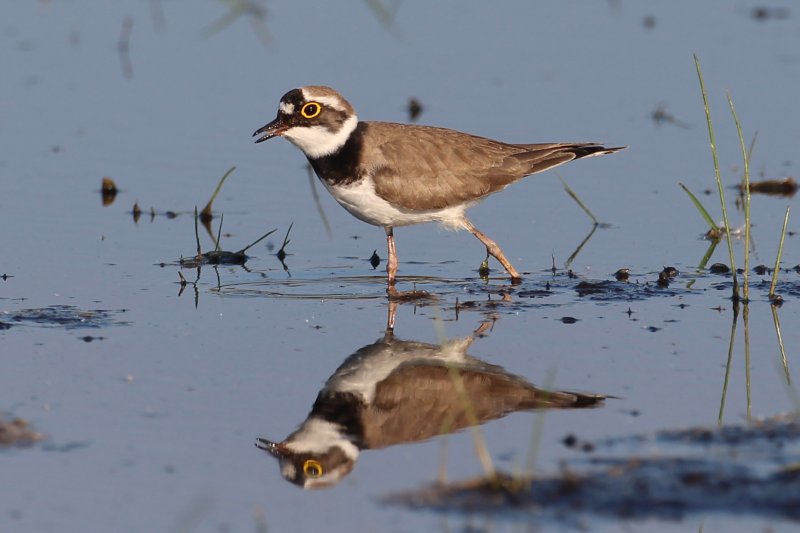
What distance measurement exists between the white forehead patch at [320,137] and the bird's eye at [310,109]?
53 mm

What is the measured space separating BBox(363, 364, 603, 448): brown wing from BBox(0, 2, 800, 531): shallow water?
0.15 metres

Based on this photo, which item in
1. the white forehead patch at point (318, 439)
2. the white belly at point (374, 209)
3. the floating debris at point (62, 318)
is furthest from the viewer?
the white belly at point (374, 209)

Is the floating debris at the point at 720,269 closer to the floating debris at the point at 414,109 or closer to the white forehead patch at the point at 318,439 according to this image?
the white forehead patch at the point at 318,439

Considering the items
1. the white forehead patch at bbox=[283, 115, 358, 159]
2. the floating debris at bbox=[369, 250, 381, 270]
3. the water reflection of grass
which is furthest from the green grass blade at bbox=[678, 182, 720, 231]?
the white forehead patch at bbox=[283, 115, 358, 159]

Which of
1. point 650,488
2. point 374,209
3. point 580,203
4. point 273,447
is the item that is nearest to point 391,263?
point 374,209

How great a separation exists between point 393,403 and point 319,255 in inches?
130

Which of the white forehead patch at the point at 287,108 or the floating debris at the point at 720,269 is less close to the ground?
the white forehead patch at the point at 287,108

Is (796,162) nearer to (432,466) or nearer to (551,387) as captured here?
(551,387)

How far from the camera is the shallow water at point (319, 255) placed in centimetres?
702

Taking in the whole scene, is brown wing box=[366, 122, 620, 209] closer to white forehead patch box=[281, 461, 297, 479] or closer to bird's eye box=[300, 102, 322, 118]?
bird's eye box=[300, 102, 322, 118]

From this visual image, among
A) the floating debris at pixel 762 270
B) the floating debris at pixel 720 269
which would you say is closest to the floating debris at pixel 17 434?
the floating debris at pixel 720 269

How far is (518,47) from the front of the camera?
623 inches

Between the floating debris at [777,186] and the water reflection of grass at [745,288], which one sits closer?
the water reflection of grass at [745,288]

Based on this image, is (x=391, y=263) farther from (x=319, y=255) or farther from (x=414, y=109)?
(x=414, y=109)
